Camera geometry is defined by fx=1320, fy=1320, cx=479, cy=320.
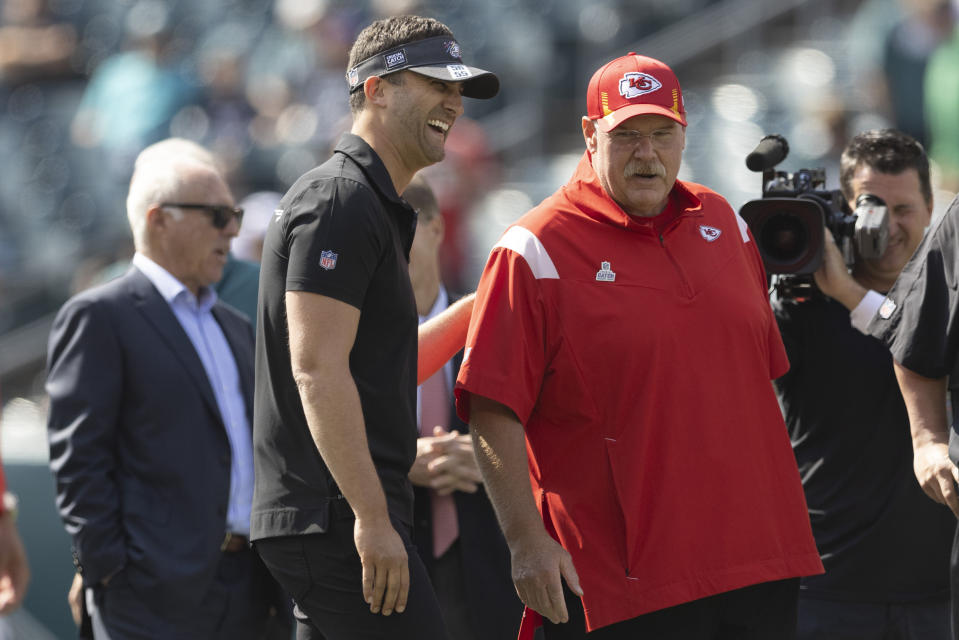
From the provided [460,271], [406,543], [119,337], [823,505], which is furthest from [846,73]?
[406,543]

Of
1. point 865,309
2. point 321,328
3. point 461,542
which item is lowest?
point 461,542

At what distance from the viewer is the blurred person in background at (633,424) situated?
3.12 metres

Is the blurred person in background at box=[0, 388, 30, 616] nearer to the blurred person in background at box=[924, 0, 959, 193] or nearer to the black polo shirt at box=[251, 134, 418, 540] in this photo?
the black polo shirt at box=[251, 134, 418, 540]

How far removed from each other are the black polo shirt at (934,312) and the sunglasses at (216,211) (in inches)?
85.4

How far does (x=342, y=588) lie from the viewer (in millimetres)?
2904

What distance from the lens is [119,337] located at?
4.06m

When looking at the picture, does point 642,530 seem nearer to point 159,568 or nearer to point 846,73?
point 159,568

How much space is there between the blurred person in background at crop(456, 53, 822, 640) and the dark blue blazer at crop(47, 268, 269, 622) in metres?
1.18

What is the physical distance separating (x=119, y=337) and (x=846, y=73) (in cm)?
618

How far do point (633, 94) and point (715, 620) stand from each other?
1.31 metres

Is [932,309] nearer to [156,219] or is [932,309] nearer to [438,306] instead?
[438,306]

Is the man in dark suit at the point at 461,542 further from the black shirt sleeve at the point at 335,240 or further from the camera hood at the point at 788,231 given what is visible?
the black shirt sleeve at the point at 335,240

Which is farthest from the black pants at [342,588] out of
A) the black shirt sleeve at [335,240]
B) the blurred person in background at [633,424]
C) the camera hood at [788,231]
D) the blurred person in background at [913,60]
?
the blurred person in background at [913,60]

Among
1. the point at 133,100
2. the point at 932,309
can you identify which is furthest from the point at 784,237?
the point at 133,100
